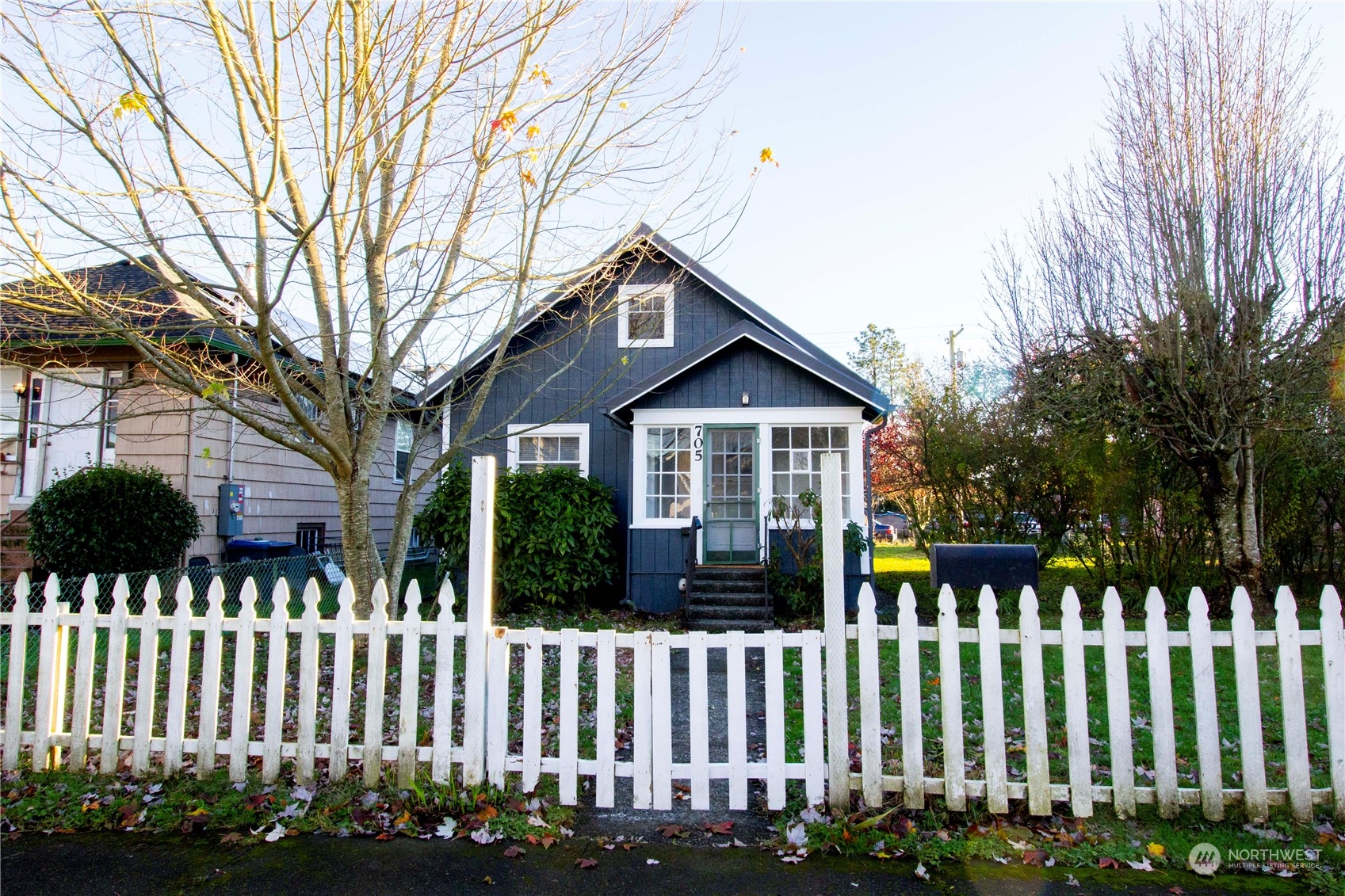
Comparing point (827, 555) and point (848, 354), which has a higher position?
point (848, 354)

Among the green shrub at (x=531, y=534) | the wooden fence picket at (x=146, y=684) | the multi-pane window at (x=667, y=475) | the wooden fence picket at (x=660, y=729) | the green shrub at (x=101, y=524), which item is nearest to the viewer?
the wooden fence picket at (x=660, y=729)

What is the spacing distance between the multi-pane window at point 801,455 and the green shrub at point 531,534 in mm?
2500

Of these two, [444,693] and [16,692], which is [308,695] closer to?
[444,693]

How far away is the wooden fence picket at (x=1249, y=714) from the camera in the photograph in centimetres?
341

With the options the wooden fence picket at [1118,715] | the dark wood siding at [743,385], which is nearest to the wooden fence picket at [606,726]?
the wooden fence picket at [1118,715]

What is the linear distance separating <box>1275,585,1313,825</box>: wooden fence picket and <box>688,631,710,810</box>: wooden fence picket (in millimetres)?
2573

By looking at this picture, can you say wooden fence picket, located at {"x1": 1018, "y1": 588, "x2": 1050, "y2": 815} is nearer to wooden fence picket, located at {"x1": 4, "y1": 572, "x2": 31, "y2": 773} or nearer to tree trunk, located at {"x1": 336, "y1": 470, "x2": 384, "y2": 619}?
tree trunk, located at {"x1": 336, "y1": 470, "x2": 384, "y2": 619}

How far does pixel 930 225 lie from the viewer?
10.0m

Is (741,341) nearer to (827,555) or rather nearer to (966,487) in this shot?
(966,487)

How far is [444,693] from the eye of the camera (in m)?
3.69

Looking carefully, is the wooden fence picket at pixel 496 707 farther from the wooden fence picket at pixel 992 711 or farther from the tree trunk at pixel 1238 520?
the tree trunk at pixel 1238 520

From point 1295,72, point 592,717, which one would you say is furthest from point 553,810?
point 1295,72

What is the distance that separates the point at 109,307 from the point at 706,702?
4.11 m

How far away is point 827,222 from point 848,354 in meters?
28.8
